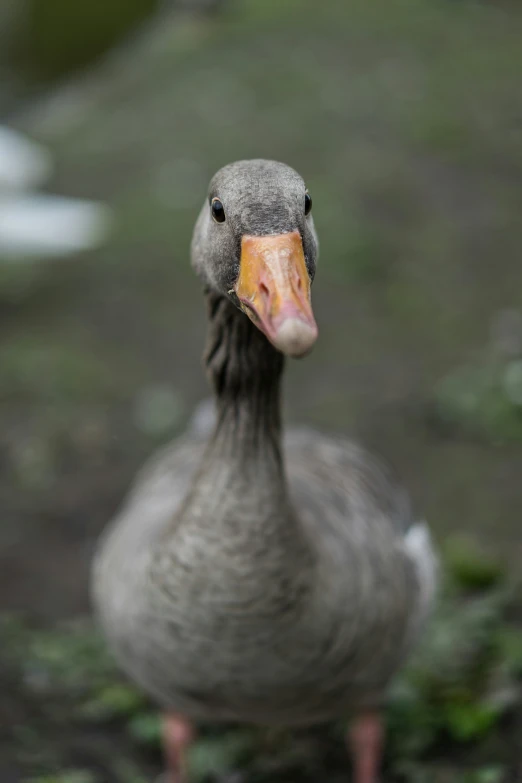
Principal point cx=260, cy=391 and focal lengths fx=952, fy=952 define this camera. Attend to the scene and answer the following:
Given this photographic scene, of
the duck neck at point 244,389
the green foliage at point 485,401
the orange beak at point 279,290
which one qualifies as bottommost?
the orange beak at point 279,290

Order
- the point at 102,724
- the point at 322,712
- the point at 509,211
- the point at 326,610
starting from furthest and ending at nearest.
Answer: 1. the point at 509,211
2. the point at 102,724
3. the point at 322,712
4. the point at 326,610

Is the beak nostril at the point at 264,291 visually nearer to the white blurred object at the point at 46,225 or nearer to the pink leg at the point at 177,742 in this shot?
the pink leg at the point at 177,742

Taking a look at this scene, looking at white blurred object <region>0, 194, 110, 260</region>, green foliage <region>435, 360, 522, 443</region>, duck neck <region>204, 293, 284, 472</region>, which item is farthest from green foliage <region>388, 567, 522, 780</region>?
white blurred object <region>0, 194, 110, 260</region>

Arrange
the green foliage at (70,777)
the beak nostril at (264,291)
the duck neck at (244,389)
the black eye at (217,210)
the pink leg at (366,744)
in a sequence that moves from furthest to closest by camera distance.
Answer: the pink leg at (366,744), the green foliage at (70,777), the duck neck at (244,389), the black eye at (217,210), the beak nostril at (264,291)

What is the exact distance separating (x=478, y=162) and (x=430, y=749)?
18.7ft

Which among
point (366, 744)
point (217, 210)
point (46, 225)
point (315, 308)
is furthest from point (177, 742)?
point (46, 225)

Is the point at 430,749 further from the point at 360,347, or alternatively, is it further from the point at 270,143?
the point at 270,143

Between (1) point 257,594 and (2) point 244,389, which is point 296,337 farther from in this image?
(1) point 257,594

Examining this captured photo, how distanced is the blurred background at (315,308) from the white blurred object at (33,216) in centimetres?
2

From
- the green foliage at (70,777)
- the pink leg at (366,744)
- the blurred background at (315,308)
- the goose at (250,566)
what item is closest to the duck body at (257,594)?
the goose at (250,566)

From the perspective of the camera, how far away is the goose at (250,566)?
2.09 meters

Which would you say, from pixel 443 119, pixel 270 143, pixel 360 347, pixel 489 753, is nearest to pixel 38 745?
pixel 489 753

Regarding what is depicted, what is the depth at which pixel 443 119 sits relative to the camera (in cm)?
866

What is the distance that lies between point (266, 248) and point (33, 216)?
4499 millimetres
